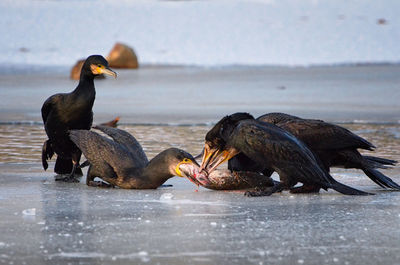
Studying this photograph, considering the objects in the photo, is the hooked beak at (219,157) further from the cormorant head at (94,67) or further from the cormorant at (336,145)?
the cormorant head at (94,67)

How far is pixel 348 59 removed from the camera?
2680 centimetres

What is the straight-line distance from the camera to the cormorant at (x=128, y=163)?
7570 mm

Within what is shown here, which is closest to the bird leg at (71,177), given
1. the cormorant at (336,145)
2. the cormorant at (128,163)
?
the cormorant at (128,163)

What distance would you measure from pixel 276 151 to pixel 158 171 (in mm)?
1080

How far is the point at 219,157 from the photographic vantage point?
24.3 feet

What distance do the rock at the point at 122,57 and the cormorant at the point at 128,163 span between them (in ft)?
58.1

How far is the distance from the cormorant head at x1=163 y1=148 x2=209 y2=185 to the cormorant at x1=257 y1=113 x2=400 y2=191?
2.80 ft

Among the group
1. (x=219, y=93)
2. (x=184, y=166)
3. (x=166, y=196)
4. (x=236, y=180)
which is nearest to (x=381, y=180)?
(x=236, y=180)

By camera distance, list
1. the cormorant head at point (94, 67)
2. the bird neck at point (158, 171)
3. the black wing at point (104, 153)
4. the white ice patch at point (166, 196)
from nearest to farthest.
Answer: the white ice patch at point (166, 196), the bird neck at point (158, 171), the black wing at point (104, 153), the cormorant head at point (94, 67)

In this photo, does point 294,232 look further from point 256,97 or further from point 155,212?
point 256,97

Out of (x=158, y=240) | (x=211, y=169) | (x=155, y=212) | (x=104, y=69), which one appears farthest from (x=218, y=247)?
(x=104, y=69)

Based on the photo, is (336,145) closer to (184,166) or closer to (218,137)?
(218,137)

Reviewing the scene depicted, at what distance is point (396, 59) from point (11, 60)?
11.8 metres

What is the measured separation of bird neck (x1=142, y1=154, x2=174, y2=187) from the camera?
7590mm
